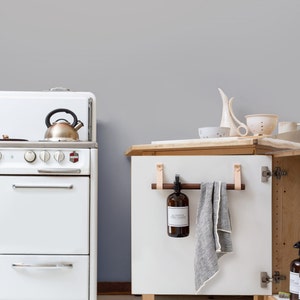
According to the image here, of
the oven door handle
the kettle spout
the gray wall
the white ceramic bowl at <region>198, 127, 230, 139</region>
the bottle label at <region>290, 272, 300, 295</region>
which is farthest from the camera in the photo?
the gray wall

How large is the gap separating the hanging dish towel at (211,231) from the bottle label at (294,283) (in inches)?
10.4

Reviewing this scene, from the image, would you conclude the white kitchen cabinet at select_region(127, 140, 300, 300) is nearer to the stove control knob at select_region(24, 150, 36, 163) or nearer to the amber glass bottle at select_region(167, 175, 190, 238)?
the amber glass bottle at select_region(167, 175, 190, 238)

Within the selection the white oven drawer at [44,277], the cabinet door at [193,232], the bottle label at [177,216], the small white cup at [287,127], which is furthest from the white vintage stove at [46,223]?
the small white cup at [287,127]

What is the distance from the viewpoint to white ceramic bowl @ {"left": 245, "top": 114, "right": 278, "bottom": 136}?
1.92m

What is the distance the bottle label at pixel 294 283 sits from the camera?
1.53 meters

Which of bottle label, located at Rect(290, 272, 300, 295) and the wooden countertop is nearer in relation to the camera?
bottle label, located at Rect(290, 272, 300, 295)

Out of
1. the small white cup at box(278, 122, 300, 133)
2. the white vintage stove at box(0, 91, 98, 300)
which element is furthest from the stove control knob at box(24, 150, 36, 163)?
the small white cup at box(278, 122, 300, 133)

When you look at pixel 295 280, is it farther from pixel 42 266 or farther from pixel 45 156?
pixel 45 156

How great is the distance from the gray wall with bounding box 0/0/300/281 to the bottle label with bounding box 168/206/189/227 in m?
0.74

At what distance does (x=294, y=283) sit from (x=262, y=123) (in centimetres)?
77

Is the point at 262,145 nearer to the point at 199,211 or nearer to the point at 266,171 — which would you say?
the point at 266,171

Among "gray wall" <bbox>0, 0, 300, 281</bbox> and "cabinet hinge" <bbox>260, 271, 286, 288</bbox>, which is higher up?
"gray wall" <bbox>0, 0, 300, 281</bbox>

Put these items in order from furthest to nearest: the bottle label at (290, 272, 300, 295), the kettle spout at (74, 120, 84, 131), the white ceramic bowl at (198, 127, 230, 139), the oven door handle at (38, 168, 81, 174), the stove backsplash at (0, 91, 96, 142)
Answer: the stove backsplash at (0, 91, 96, 142)
the kettle spout at (74, 120, 84, 131)
the white ceramic bowl at (198, 127, 230, 139)
the oven door handle at (38, 168, 81, 174)
the bottle label at (290, 272, 300, 295)

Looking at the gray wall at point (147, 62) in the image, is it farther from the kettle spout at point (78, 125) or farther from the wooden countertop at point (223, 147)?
the wooden countertop at point (223, 147)
